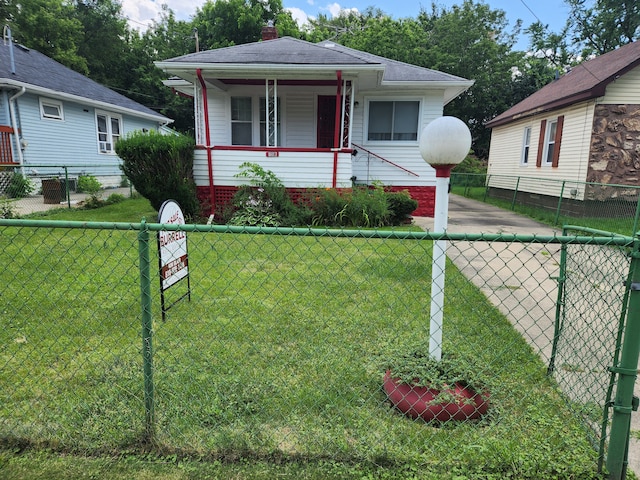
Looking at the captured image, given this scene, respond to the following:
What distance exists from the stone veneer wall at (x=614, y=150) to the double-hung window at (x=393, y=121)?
4.72 m

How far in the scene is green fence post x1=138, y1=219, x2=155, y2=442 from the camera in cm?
217

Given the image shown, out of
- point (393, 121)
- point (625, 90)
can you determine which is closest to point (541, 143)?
point (625, 90)

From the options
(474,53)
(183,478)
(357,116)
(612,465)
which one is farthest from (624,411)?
(474,53)

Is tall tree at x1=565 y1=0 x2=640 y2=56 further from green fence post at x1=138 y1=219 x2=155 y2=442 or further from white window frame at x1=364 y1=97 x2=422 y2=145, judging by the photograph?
green fence post at x1=138 y1=219 x2=155 y2=442

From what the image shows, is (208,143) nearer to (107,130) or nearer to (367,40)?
(107,130)

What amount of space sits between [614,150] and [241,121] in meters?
10.3

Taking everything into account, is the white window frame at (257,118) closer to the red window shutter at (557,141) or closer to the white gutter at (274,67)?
the white gutter at (274,67)

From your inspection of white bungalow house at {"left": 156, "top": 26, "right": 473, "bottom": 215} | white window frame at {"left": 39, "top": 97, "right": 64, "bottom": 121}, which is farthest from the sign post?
white window frame at {"left": 39, "top": 97, "right": 64, "bottom": 121}

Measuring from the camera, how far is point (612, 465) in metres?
2.08

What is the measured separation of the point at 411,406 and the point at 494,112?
31.8 meters

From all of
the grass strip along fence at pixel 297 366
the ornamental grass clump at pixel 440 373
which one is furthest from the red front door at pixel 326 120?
the ornamental grass clump at pixel 440 373

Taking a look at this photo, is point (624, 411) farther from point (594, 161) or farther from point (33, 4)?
point (33, 4)

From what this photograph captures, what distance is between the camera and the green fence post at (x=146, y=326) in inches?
85.4

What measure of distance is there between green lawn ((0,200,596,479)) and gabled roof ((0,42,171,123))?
11.2 meters
